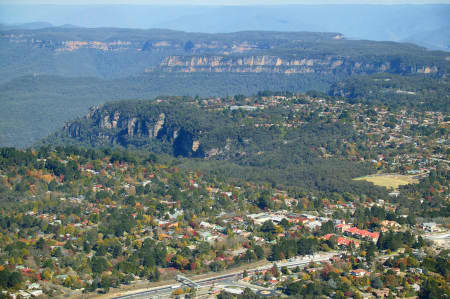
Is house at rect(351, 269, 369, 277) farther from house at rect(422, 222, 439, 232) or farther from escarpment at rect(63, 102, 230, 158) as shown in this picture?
escarpment at rect(63, 102, 230, 158)

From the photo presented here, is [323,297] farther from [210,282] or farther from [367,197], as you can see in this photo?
[367,197]

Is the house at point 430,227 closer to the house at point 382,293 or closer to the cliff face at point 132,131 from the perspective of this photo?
the house at point 382,293

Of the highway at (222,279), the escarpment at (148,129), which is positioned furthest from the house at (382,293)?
the escarpment at (148,129)

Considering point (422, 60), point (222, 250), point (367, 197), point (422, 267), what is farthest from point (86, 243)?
point (422, 60)

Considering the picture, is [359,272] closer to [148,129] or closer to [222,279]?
[222,279]

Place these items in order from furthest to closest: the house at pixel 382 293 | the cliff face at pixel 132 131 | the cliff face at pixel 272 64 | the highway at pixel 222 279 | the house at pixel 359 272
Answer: the cliff face at pixel 272 64 < the cliff face at pixel 132 131 < the house at pixel 359 272 < the highway at pixel 222 279 < the house at pixel 382 293

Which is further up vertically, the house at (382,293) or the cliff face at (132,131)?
the house at (382,293)
